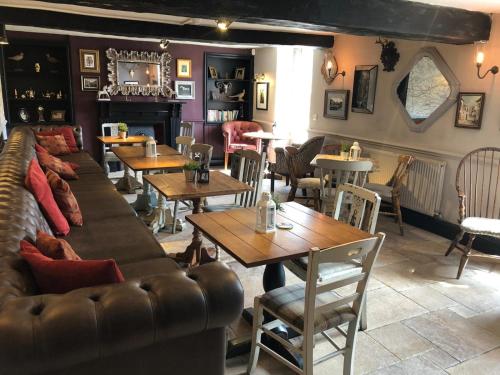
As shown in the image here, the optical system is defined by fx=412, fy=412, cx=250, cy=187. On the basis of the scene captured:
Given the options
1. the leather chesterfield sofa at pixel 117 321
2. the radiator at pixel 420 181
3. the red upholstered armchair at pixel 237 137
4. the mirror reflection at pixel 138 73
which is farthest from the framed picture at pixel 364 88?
the leather chesterfield sofa at pixel 117 321

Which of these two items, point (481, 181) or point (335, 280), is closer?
point (335, 280)

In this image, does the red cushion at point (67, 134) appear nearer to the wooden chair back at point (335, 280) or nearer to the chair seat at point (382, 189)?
the chair seat at point (382, 189)

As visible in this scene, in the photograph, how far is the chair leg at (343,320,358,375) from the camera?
2096mm

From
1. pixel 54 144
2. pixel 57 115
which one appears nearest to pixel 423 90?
pixel 54 144

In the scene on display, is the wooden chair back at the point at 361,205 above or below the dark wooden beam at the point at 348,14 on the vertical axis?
below

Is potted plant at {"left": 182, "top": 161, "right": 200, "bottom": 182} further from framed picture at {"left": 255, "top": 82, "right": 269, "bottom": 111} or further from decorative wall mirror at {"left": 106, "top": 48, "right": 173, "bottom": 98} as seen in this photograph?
framed picture at {"left": 255, "top": 82, "right": 269, "bottom": 111}

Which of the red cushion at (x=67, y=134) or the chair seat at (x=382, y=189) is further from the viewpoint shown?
the red cushion at (x=67, y=134)

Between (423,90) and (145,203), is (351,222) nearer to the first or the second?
(423,90)

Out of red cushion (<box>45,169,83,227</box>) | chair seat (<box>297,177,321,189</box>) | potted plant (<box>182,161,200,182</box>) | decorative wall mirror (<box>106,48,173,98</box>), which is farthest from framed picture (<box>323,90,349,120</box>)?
red cushion (<box>45,169,83,227</box>)

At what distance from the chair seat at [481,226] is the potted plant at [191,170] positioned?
2341 millimetres

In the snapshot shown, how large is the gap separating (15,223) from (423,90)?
4.39 meters

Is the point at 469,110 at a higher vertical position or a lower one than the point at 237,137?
higher

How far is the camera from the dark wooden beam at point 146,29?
184 inches

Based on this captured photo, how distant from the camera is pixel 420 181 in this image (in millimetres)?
4789
